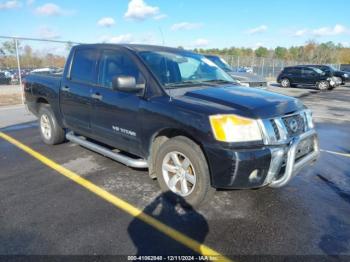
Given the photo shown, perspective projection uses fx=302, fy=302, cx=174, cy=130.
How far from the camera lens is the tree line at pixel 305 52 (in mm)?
76188

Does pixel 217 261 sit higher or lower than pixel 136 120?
lower

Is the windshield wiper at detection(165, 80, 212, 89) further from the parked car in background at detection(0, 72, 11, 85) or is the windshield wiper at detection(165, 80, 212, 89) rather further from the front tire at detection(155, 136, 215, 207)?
the parked car in background at detection(0, 72, 11, 85)

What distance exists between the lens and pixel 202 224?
10.4 ft

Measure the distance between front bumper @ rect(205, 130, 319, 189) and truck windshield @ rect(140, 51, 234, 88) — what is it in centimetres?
124

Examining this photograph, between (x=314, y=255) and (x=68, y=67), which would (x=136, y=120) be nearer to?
(x=68, y=67)

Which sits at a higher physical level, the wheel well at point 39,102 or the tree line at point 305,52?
the tree line at point 305,52

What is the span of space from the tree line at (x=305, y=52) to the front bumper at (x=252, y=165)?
58649mm

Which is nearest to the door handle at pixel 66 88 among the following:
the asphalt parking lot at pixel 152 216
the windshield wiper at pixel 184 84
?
the asphalt parking lot at pixel 152 216

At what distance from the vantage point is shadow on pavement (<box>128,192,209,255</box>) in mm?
2773

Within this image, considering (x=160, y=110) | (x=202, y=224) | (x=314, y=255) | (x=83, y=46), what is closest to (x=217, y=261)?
(x=202, y=224)

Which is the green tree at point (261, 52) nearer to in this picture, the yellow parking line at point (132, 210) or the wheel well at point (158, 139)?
the yellow parking line at point (132, 210)

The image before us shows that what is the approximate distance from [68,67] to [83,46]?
463mm

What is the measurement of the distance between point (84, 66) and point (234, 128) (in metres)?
2.87

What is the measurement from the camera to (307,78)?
22.4 metres
